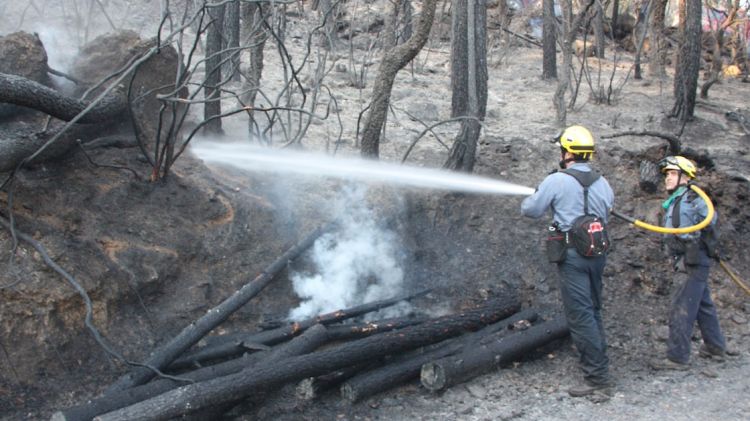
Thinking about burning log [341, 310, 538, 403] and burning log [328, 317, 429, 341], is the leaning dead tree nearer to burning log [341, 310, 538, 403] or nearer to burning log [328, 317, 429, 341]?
burning log [341, 310, 538, 403]

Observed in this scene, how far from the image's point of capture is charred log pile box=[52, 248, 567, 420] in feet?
14.7

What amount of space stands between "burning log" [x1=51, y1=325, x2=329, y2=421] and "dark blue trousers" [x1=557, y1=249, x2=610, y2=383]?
201 centimetres

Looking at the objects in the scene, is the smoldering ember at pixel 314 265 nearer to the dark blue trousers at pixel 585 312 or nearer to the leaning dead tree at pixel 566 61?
the dark blue trousers at pixel 585 312

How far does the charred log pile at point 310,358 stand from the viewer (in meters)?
4.47

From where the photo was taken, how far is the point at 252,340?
5.48 metres

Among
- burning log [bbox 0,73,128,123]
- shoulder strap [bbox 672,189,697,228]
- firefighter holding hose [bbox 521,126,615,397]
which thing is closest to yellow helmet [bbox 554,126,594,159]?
firefighter holding hose [bbox 521,126,615,397]

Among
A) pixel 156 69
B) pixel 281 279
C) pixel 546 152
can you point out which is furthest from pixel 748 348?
pixel 156 69

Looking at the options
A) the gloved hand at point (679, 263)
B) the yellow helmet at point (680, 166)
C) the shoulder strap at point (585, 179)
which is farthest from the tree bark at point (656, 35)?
the shoulder strap at point (585, 179)

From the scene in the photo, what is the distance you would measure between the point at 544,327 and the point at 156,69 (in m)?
5.06

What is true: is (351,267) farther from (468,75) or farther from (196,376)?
(468,75)

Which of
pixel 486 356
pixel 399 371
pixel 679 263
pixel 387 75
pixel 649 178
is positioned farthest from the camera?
pixel 387 75

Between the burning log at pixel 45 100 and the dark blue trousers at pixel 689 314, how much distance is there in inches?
214

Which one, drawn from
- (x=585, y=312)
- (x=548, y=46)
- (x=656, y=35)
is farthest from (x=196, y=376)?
(x=656, y=35)

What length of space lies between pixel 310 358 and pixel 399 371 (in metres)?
0.76
